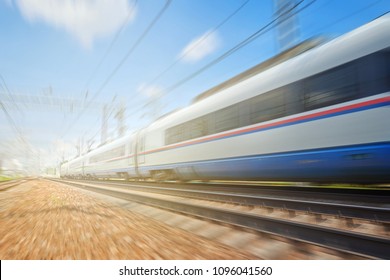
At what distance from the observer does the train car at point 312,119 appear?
2.95 metres

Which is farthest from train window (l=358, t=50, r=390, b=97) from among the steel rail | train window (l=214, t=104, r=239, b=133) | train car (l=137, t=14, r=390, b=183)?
train window (l=214, t=104, r=239, b=133)

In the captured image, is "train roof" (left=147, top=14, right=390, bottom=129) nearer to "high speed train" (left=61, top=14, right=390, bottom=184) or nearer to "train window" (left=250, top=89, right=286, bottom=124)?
"high speed train" (left=61, top=14, right=390, bottom=184)

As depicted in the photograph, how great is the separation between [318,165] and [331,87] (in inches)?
49.8

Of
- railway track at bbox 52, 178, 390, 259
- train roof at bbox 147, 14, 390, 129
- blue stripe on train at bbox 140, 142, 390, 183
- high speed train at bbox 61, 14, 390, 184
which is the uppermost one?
train roof at bbox 147, 14, 390, 129

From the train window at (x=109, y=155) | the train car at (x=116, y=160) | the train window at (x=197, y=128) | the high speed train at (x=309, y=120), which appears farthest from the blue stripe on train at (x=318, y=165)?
the train window at (x=109, y=155)

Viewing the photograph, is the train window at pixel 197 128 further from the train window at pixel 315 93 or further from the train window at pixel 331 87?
the train window at pixel 331 87

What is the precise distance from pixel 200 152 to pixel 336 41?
3.80 m

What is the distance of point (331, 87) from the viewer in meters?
3.42

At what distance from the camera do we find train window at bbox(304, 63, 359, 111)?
10.5ft

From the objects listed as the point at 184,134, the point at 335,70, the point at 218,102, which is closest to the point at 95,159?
the point at 184,134

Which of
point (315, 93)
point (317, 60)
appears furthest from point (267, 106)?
point (317, 60)

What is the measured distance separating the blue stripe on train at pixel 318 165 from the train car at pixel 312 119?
0.04 feet

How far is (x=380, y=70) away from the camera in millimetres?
2918

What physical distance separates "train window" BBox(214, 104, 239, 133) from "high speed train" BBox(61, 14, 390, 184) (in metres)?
0.02
